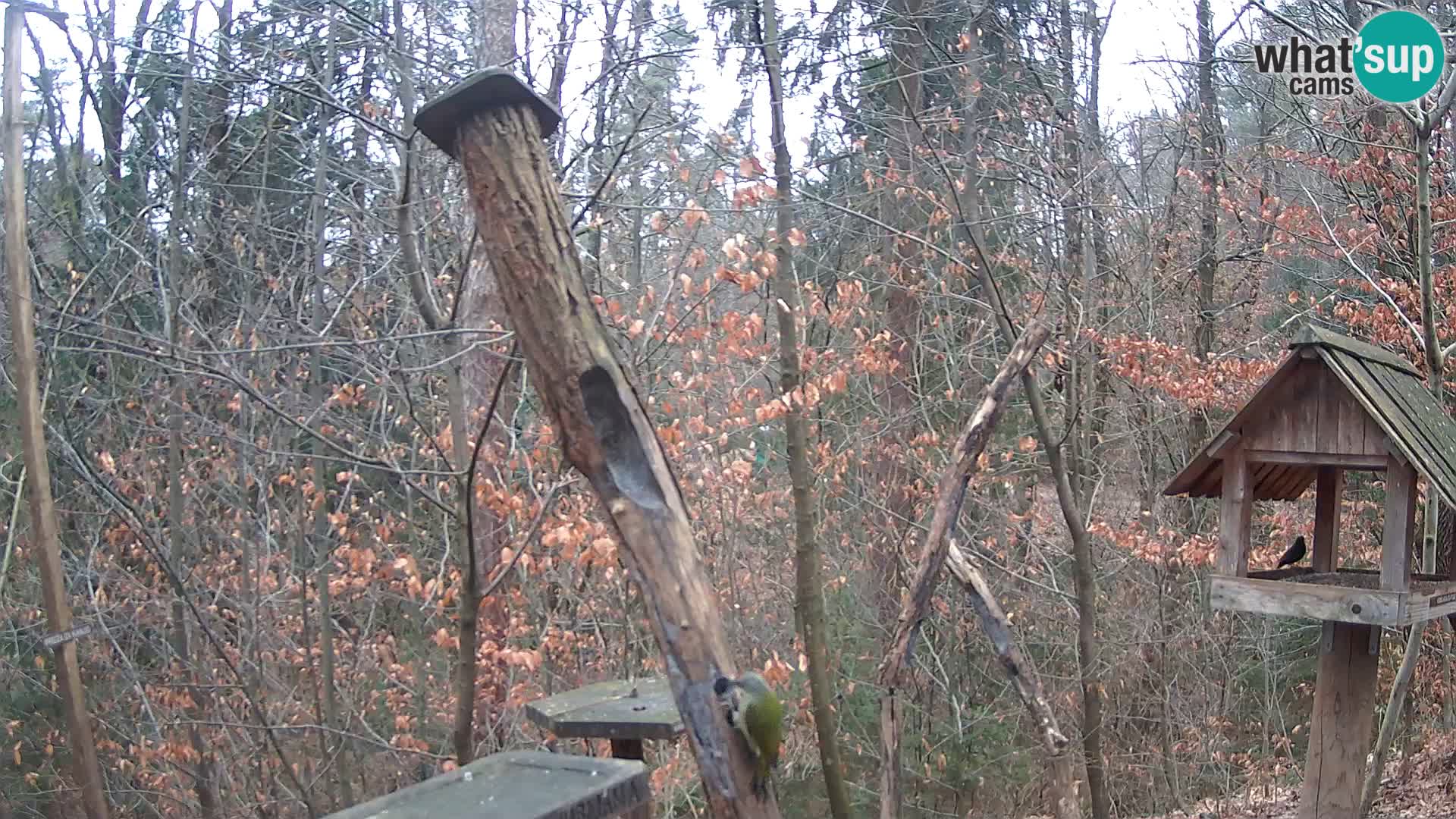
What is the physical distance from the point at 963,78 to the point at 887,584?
4313 millimetres

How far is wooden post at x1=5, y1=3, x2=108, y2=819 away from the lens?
5.78 m

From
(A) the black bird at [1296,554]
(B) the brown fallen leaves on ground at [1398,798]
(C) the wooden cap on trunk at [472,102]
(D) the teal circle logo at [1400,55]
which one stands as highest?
(D) the teal circle logo at [1400,55]

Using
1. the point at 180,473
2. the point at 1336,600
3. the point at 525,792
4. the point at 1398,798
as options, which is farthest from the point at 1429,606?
the point at 180,473

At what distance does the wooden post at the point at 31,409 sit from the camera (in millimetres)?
5777

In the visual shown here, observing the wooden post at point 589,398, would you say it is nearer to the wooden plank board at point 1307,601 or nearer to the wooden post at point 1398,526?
the wooden plank board at point 1307,601

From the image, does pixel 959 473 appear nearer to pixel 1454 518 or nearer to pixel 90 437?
pixel 1454 518

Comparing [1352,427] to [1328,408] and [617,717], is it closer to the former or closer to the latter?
[1328,408]

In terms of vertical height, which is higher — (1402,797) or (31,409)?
(31,409)

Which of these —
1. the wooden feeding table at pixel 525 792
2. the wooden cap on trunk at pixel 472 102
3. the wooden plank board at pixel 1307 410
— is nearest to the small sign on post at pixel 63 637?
the wooden feeding table at pixel 525 792

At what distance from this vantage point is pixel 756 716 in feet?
9.25

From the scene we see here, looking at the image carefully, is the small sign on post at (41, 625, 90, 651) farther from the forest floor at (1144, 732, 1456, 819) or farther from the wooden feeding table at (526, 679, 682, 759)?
the forest floor at (1144, 732, 1456, 819)

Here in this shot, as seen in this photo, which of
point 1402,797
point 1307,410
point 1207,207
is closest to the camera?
point 1307,410

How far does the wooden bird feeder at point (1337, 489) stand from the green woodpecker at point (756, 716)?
216 centimetres

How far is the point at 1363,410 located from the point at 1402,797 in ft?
20.9
